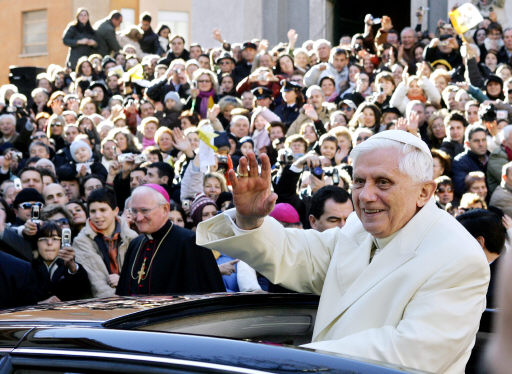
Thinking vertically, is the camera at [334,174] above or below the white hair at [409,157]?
below

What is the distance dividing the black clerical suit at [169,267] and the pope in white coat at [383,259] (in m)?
2.34

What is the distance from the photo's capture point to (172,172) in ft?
34.6

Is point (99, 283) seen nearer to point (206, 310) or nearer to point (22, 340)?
point (206, 310)

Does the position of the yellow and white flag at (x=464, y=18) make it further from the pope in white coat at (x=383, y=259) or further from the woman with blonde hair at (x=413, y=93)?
the pope in white coat at (x=383, y=259)

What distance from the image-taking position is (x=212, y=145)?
9812 mm

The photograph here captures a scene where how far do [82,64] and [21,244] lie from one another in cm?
1154

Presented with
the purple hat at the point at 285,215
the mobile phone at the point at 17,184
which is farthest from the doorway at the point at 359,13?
the purple hat at the point at 285,215

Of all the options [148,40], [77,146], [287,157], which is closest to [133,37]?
[148,40]

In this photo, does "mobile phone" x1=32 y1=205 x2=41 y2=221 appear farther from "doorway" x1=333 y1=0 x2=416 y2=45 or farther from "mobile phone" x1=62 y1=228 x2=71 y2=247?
"doorway" x1=333 y1=0 x2=416 y2=45

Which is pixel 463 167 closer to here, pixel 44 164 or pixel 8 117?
pixel 44 164

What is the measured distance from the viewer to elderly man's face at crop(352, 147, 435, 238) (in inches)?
134

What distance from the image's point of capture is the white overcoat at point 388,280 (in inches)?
119

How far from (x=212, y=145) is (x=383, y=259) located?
654cm

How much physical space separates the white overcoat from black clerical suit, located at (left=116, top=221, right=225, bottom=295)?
7.67 feet
